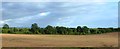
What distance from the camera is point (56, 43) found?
42.6ft

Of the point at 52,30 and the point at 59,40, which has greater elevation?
the point at 52,30

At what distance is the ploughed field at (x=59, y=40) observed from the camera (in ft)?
41.7

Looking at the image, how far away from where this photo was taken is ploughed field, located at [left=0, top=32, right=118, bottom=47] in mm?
12695

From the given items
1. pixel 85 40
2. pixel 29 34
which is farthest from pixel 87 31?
pixel 29 34

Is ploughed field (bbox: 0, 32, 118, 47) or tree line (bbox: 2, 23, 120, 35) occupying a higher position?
tree line (bbox: 2, 23, 120, 35)

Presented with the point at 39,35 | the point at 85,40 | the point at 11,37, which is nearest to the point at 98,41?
the point at 85,40

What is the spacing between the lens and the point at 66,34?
12914mm

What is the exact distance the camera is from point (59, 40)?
12.8m

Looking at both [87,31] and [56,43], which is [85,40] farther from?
[56,43]

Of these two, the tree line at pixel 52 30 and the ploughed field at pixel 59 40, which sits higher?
the tree line at pixel 52 30

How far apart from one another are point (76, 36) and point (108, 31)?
55.2 inches

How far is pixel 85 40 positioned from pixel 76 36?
1.31 ft

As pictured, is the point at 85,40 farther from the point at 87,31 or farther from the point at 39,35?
the point at 39,35

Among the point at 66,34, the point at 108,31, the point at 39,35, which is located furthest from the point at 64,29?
the point at 108,31
